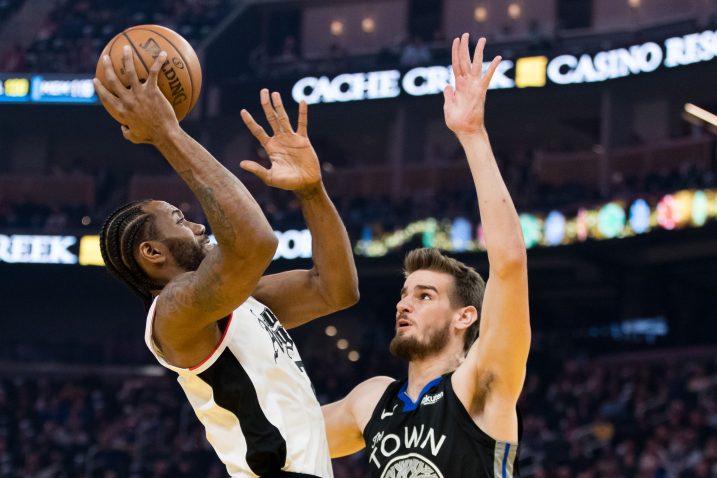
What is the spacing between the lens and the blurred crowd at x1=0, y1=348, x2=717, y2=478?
15568 mm

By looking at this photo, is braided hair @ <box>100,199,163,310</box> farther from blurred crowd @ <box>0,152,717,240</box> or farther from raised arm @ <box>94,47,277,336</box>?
blurred crowd @ <box>0,152,717,240</box>

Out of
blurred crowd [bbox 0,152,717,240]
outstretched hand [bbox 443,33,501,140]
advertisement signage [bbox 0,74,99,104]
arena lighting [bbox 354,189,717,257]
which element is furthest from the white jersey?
advertisement signage [bbox 0,74,99,104]

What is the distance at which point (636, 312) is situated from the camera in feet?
75.3

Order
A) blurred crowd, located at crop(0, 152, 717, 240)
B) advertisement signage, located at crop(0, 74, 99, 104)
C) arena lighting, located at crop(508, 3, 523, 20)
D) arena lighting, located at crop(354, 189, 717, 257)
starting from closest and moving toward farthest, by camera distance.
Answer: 1. arena lighting, located at crop(354, 189, 717, 257)
2. blurred crowd, located at crop(0, 152, 717, 240)
3. advertisement signage, located at crop(0, 74, 99, 104)
4. arena lighting, located at crop(508, 3, 523, 20)

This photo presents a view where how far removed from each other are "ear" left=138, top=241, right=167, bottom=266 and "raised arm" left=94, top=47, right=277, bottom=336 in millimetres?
314

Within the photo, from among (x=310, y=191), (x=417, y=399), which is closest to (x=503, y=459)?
(x=417, y=399)

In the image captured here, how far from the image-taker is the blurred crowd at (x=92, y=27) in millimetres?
26875

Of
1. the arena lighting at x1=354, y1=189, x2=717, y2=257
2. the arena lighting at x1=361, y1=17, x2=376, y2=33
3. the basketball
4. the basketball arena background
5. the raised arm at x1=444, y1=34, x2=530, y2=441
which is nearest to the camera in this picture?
the raised arm at x1=444, y1=34, x2=530, y2=441

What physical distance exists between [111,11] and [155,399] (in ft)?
36.2

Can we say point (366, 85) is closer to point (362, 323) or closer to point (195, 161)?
point (362, 323)

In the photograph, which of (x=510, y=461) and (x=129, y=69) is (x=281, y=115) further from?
(x=510, y=461)

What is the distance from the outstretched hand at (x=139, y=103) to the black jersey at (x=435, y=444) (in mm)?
1461

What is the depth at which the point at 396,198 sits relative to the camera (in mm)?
23938

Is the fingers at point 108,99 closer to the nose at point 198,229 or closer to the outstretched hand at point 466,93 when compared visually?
the nose at point 198,229
